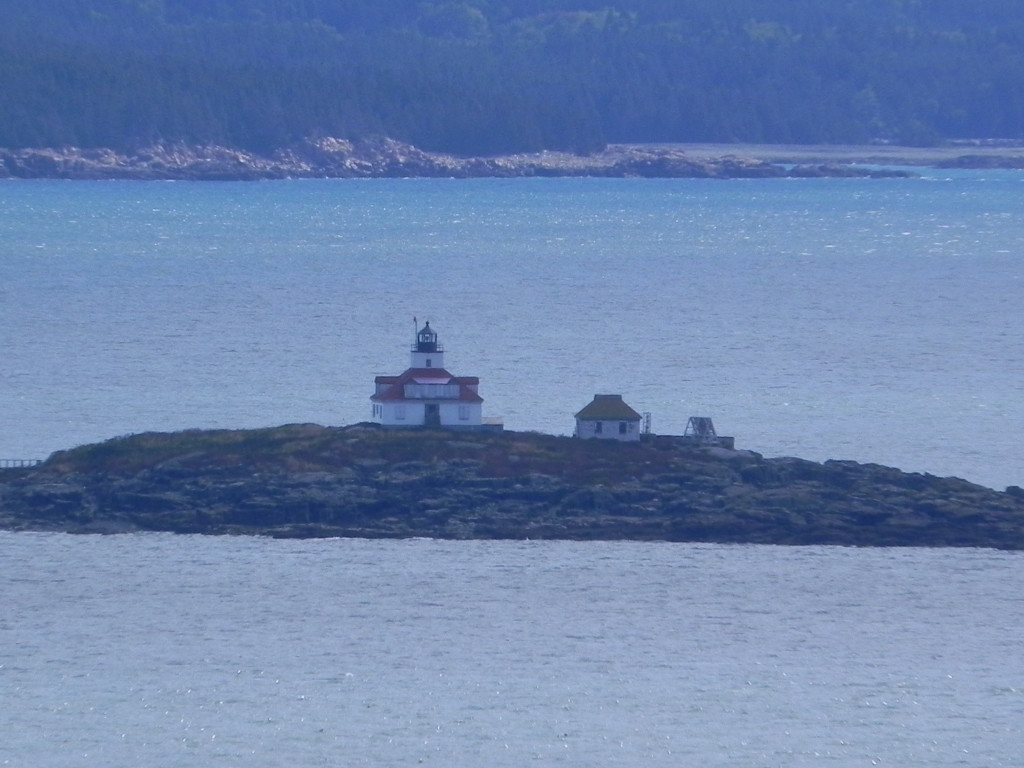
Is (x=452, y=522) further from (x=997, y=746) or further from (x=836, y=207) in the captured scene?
(x=836, y=207)

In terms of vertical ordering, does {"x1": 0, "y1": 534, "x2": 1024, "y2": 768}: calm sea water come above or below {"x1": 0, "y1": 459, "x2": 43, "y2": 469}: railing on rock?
below

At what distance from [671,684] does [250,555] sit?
623cm

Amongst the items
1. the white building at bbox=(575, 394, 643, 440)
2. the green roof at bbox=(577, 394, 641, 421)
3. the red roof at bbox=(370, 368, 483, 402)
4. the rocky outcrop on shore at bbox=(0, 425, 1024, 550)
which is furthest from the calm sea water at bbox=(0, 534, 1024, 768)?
the red roof at bbox=(370, 368, 483, 402)

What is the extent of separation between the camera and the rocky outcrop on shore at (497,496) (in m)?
26.6

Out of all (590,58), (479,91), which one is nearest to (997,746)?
(479,91)

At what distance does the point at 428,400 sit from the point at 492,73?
135474mm

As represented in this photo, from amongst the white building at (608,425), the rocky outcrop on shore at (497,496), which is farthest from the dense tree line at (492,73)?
the rocky outcrop on shore at (497,496)

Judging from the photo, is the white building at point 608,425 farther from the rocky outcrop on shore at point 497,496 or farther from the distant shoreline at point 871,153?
the distant shoreline at point 871,153

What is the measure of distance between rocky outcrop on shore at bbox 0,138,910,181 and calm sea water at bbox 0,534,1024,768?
103 meters

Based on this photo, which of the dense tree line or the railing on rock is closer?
the railing on rock

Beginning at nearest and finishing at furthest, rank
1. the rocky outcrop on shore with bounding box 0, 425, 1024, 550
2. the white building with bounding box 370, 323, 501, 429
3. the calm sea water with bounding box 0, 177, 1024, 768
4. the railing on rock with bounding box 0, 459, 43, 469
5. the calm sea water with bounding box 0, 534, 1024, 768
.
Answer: the calm sea water with bounding box 0, 534, 1024, 768
the calm sea water with bounding box 0, 177, 1024, 768
the rocky outcrop on shore with bounding box 0, 425, 1024, 550
the white building with bounding box 370, 323, 501, 429
the railing on rock with bounding box 0, 459, 43, 469

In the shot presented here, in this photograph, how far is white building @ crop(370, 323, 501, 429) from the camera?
28562 millimetres

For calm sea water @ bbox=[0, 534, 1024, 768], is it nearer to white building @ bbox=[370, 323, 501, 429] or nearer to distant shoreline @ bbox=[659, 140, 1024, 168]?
white building @ bbox=[370, 323, 501, 429]

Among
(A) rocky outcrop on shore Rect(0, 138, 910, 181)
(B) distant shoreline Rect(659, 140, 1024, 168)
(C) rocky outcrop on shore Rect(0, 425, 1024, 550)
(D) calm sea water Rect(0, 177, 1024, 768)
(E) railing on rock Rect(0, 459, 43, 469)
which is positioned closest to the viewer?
(D) calm sea water Rect(0, 177, 1024, 768)
